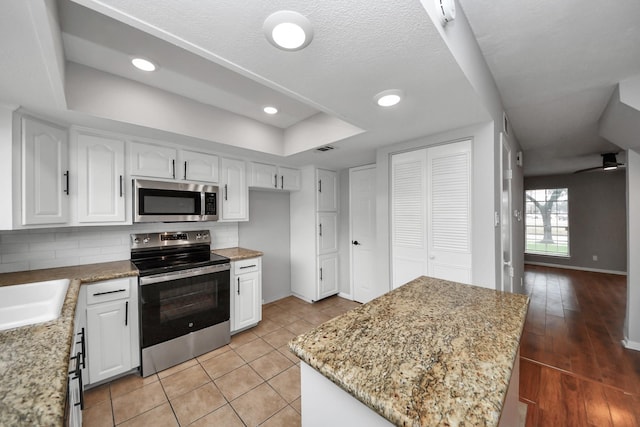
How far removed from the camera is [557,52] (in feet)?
5.38

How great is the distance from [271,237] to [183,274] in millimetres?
1602

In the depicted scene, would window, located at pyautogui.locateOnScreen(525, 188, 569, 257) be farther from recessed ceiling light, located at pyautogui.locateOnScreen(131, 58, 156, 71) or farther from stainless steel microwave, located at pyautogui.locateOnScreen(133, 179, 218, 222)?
recessed ceiling light, located at pyautogui.locateOnScreen(131, 58, 156, 71)

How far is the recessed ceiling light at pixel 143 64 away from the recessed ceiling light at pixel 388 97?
1538 millimetres

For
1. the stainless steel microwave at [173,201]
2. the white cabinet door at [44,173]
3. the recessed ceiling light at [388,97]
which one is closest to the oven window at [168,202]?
the stainless steel microwave at [173,201]

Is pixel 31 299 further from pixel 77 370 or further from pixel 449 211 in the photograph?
pixel 449 211

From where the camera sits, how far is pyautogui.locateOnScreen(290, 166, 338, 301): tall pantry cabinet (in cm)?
364

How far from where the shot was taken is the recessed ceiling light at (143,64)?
1.64 metres

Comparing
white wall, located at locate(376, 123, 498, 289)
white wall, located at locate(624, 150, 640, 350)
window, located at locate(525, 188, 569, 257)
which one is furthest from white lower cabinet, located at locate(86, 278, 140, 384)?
window, located at locate(525, 188, 569, 257)

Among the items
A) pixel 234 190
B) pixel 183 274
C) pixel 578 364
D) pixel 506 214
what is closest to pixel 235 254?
pixel 183 274

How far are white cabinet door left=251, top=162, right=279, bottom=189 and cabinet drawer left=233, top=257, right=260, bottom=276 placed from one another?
94cm

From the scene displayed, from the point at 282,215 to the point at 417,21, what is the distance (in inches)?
126

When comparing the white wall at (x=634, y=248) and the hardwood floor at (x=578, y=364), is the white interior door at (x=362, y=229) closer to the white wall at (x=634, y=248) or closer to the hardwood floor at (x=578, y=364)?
the hardwood floor at (x=578, y=364)

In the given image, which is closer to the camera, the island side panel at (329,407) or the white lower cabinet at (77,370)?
the island side panel at (329,407)

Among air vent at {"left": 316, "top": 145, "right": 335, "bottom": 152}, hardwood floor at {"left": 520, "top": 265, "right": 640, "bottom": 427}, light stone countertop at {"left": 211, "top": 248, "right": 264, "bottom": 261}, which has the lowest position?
hardwood floor at {"left": 520, "top": 265, "right": 640, "bottom": 427}
